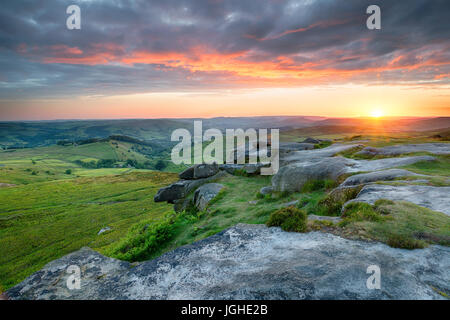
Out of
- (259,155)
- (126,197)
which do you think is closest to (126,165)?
(126,197)

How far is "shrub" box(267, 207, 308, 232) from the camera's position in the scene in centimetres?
880

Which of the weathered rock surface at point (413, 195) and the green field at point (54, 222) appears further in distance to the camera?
the green field at point (54, 222)

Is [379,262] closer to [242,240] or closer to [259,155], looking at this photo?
[242,240]

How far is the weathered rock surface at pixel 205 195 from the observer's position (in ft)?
72.7

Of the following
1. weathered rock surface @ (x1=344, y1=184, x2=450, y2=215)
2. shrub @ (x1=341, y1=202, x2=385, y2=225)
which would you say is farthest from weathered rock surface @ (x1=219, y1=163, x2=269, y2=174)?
shrub @ (x1=341, y1=202, x2=385, y2=225)

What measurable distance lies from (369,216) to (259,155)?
23715 millimetres

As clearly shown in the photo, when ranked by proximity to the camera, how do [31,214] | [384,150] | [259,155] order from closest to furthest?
[384,150] → [259,155] → [31,214]

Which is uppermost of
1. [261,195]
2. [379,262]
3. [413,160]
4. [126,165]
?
[413,160]

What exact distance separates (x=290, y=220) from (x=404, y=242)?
372 centimetres

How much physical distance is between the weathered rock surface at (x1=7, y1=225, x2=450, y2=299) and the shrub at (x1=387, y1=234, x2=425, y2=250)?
0.51 ft

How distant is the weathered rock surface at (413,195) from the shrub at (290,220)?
2.91m

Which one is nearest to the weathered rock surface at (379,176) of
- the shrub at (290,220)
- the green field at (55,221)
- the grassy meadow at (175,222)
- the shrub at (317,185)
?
the grassy meadow at (175,222)

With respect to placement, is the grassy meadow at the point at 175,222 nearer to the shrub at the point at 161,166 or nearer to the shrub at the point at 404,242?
the shrub at the point at 404,242
